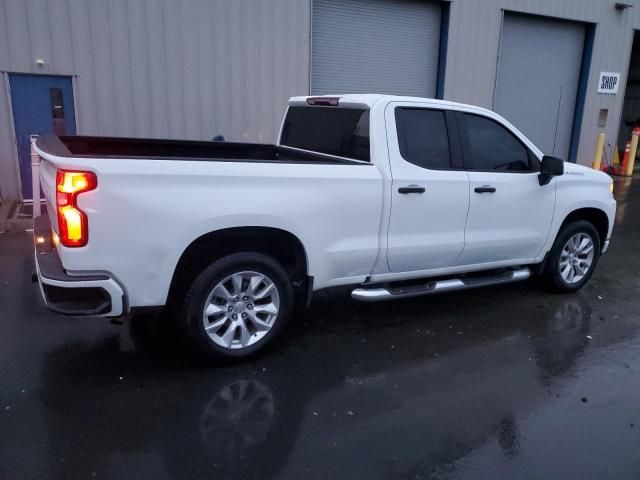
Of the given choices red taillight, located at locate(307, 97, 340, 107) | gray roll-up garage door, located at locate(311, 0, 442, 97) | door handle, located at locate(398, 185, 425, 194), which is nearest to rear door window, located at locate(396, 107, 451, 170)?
door handle, located at locate(398, 185, 425, 194)

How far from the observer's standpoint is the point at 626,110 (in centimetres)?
2191

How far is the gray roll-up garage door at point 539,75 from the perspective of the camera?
47.3 feet

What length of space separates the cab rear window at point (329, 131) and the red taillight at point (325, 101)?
0.05 meters

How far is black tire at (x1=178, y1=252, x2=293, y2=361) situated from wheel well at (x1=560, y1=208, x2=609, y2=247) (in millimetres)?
3202

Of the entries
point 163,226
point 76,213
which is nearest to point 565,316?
point 163,226

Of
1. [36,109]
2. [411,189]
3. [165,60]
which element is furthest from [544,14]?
[411,189]

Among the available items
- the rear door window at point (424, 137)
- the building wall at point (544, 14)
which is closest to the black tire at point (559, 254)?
the rear door window at point (424, 137)

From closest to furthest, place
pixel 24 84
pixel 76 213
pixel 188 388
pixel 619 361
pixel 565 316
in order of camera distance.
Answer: pixel 76 213 < pixel 188 388 < pixel 619 361 < pixel 565 316 < pixel 24 84

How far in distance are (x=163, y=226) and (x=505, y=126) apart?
10.8 ft

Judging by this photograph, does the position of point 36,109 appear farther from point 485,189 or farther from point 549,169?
point 549,169

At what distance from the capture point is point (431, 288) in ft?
15.7

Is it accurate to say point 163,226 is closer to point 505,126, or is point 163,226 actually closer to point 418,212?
point 418,212

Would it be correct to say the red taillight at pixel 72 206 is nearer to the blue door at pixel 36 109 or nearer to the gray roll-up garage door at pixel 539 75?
the blue door at pixel 36 109

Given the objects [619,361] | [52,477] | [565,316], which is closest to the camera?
[52,477]
